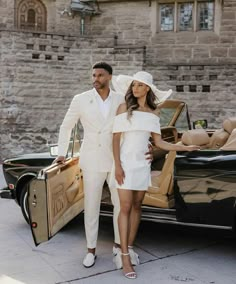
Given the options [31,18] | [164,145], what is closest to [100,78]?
[164,145]

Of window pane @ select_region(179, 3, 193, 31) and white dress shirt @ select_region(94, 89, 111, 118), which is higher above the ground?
window pane @ select_region(179, 3, 193, 31)

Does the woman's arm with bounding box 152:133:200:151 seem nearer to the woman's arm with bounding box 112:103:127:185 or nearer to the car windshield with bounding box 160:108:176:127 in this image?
the woman's arm with bounding box 112:103:127:185

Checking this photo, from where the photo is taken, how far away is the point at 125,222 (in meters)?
3.88

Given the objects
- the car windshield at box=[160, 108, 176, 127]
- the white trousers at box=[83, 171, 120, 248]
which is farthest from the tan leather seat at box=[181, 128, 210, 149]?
the car windshield at box=[160, 108, 176, 127]

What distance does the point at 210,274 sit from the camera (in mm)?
3971

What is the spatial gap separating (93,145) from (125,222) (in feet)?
2.59

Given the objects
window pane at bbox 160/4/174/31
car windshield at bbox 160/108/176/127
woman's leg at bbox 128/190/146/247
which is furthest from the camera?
window pane at bbox 160/4/174/31

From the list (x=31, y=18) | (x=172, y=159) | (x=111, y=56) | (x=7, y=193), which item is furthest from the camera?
(x=31, y=18)

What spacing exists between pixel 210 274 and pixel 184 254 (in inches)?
21.2

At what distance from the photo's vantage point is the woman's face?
12.7ft

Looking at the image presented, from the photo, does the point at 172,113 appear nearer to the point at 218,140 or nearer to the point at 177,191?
the point at 218,140

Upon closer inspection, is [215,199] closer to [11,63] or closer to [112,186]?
[112,186]

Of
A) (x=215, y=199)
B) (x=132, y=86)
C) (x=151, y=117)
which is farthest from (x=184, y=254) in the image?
(x=132, y=86)

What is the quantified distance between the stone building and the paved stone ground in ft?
22.0
